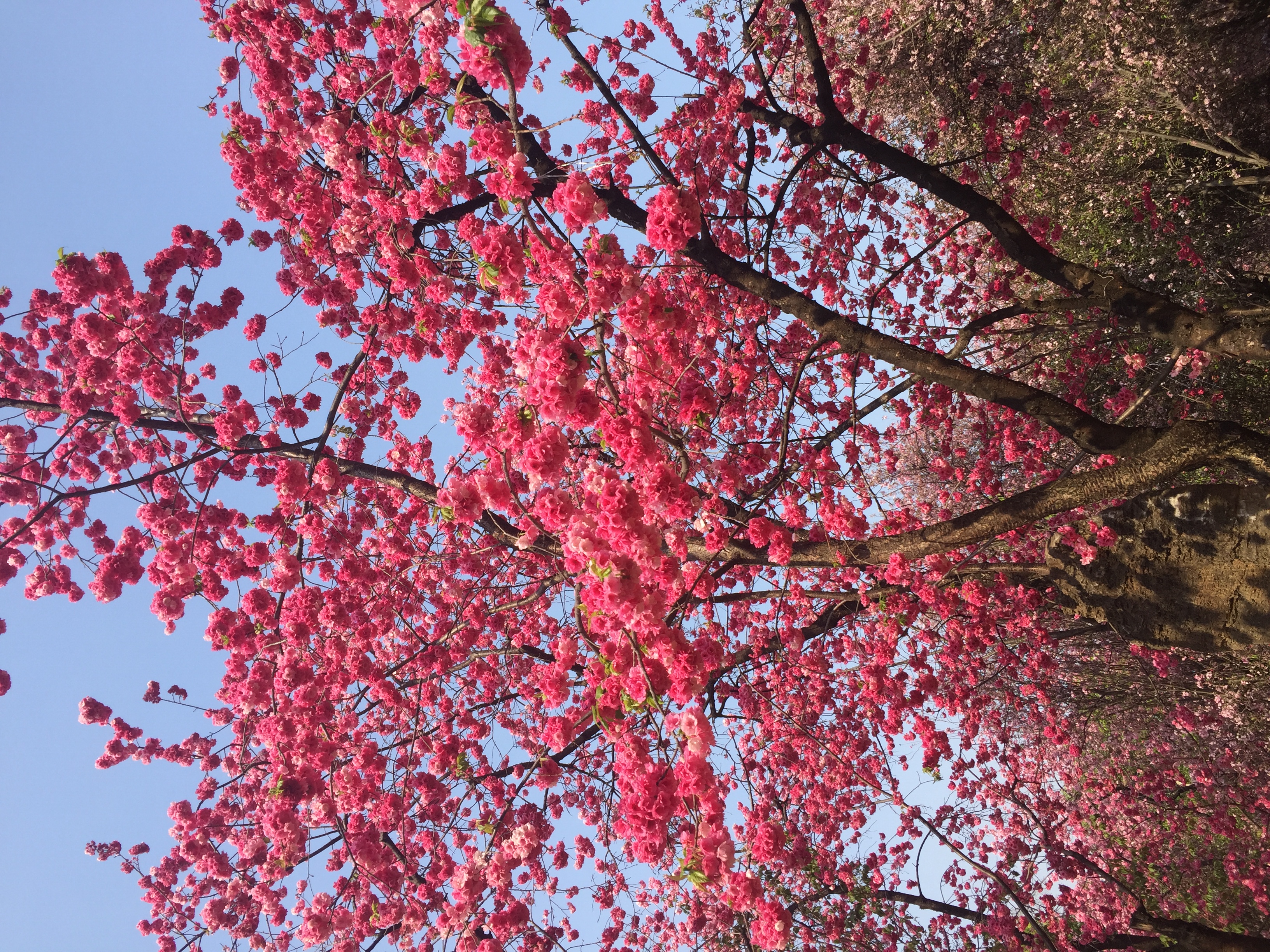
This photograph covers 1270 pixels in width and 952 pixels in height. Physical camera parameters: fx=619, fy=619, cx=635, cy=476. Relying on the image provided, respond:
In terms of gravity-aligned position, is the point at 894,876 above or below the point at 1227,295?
below

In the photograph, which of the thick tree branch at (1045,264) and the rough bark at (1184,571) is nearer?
the thick tree branch at (1045,264)

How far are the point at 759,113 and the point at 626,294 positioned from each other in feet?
16.6

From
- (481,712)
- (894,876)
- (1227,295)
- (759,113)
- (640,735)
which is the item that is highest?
(759,113)

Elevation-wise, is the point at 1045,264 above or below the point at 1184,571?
above

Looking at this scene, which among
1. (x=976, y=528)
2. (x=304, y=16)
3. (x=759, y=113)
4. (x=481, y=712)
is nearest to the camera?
(x=976, y=528)

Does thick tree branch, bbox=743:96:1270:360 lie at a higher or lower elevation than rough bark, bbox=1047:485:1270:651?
higher

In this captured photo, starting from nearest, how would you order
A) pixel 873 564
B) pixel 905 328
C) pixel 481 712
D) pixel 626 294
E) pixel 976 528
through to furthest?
pixel 626 294, pixel 976 528, pixel 873 564, pixel 481 712, pixel 905 328

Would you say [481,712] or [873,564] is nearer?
[873,564]

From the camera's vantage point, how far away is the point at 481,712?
7.72 metres

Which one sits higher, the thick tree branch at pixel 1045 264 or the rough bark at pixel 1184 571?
the thick tree branch at pixel 1045 264

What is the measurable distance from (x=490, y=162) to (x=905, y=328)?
680 centimetres

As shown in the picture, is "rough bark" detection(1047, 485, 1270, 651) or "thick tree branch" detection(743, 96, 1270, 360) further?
"rough bark" detection(1047, 485, 1270, 651)

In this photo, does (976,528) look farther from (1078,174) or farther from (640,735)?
(1078,174)

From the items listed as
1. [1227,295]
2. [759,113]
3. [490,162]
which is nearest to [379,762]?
[490,162]
